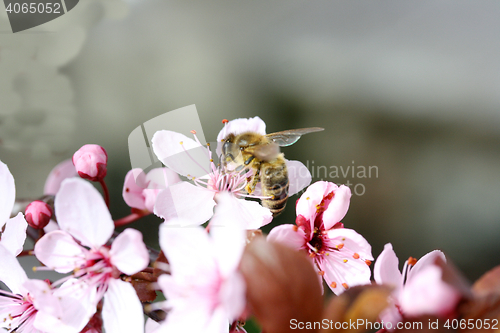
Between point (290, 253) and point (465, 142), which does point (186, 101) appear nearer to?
point (465, 142)

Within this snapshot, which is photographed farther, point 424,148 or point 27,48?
point 424,148

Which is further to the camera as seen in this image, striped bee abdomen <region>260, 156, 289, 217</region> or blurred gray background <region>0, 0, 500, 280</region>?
blurred gray background <region>0, 0, 500, 280</region>

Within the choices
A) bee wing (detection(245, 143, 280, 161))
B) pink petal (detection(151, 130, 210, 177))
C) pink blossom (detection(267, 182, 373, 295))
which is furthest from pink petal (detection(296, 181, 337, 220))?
pink petal (detection(151, 130, 210, 177))

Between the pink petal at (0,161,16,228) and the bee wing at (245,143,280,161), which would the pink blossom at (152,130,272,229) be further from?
the pink petal at (0,161,16,228)

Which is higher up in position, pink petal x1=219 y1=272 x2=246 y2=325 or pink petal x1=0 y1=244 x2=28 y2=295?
pink petal x1=219 y1=272 x2=246 y2=325

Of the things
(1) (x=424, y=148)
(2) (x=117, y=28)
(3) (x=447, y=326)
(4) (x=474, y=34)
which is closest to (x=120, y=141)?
(2) (x=117, y=28)

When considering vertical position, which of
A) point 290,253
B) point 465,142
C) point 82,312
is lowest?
point 465,142
